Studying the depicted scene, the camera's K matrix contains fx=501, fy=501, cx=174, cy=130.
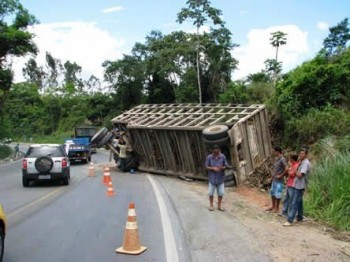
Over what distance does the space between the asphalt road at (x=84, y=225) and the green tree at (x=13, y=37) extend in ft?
102

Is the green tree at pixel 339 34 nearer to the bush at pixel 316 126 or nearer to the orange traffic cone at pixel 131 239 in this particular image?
the bush at pixel 316 126

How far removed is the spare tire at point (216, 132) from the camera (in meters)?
17.9

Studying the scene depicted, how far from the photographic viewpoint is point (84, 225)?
1025 cm

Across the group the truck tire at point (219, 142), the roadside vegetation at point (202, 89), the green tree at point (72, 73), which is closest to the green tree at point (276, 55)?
the roadside vegetation at point (202, 89)

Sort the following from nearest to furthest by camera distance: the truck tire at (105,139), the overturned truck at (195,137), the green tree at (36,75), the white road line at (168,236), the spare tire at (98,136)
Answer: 1. the white road line at (168,236)
2. the overturned truck at (195,137)
3. the spare tire at (98,136)
4. the truck tire at (105,139)
5. the green tree at (36,75)

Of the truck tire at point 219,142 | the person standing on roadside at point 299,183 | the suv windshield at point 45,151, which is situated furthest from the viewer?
the suv windshield at point 45,151

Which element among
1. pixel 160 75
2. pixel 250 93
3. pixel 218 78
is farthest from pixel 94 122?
pixel 250 93

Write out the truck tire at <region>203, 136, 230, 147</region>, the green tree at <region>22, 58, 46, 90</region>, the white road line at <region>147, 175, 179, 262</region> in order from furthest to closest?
the green tree at <region>22, 58, 46, 90</region>
the truck tire at <region>203, 136, 230, 147</region>
the white road line at <region>147, 175, 179, 262</region>

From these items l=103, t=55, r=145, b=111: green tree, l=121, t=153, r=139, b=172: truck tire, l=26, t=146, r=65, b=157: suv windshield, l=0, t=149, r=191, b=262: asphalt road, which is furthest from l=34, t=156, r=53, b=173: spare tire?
l=103, t=55, r=145, b=111: green tree

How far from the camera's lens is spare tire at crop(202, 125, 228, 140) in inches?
704

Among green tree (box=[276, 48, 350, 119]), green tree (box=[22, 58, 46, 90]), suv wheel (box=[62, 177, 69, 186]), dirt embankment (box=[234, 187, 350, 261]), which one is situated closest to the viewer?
dirt embankment (box=[234, 187, 350, 261])

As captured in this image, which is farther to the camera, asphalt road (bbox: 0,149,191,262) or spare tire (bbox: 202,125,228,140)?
spare tire (bbox: 202,125,228,140)

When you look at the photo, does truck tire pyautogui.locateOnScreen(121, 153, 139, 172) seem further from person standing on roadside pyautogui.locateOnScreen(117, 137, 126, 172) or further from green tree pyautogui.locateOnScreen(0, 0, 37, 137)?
green tree pyautogui.locateOnScreen(0, 0, 37, 137)

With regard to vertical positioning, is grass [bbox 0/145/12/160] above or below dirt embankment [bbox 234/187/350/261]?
above
